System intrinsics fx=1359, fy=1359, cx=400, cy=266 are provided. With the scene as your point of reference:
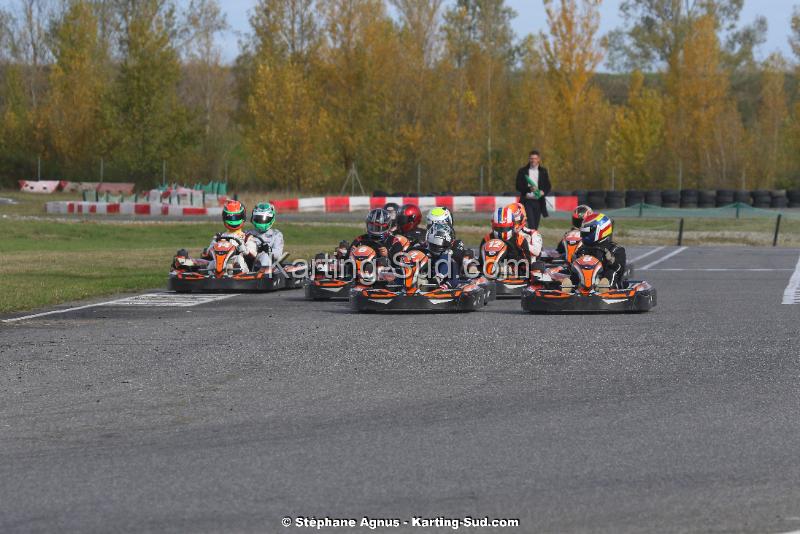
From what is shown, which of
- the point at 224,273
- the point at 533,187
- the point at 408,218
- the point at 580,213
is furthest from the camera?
the point at 533,187

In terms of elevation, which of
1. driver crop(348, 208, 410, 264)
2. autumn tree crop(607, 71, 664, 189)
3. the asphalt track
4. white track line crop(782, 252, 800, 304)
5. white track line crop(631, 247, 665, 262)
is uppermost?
autumn tree crop(607, 71, 664, 189)

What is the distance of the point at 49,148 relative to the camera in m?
67.8

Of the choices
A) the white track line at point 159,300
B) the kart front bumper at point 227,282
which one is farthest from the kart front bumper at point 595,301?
the kart front bumper at point 227,282

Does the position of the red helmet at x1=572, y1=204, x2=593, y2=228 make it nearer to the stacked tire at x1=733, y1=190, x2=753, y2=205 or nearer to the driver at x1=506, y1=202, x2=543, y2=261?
the driver at x1=506, y1=202, x2=543, y2=261

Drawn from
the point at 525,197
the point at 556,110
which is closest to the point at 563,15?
the point at 556,110

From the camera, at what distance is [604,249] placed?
14.1 metres

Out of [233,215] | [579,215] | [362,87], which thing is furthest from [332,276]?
[362,87]

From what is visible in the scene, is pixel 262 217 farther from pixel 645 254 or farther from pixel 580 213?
pixel 645 254

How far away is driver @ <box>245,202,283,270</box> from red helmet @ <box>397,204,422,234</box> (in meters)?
2.17

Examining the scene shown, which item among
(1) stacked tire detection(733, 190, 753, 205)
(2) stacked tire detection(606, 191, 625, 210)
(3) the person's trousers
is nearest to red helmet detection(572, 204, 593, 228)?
(3) the person's trousers

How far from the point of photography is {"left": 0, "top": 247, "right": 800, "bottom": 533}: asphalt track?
5578 mm

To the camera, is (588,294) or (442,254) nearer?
(588,294)

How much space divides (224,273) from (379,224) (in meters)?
2.39

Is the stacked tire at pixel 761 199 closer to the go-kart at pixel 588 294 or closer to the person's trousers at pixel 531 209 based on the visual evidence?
the person's trousers at pixel 531 209
